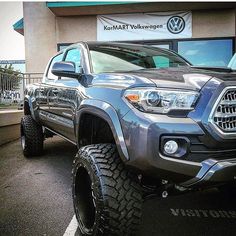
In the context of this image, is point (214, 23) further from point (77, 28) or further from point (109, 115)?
point (109, 115)

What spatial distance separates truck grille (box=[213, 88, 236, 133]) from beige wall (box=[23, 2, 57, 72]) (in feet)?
36.0

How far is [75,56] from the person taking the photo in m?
4.55

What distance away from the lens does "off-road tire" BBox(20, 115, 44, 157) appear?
6207mm

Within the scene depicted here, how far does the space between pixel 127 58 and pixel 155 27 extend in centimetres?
874

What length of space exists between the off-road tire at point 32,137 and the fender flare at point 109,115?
3.02 meters

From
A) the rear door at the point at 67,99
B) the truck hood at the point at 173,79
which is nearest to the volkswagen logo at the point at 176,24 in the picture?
the rear door at the point at 67,99

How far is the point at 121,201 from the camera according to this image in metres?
2.62

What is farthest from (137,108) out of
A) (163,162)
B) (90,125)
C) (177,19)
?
(177,19)

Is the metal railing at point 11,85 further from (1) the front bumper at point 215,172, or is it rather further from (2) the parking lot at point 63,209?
(1) the front bumper at point 215,172

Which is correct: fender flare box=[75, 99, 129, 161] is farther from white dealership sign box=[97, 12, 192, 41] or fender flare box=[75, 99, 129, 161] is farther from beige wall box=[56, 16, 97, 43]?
beige wall box=[56, 16, 97, 43]

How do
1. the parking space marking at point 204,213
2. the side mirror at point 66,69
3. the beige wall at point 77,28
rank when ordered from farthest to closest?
1. the beige wall at point 77,28
2. the side mirror at point 66,69
3. the parking space marking at point 204,213

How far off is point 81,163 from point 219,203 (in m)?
1.78

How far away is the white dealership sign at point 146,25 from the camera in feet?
40.0

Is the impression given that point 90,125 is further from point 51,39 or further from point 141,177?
point 51,39
